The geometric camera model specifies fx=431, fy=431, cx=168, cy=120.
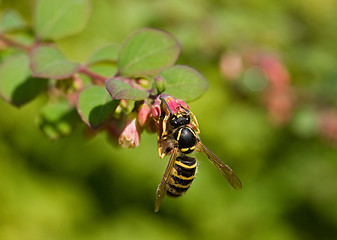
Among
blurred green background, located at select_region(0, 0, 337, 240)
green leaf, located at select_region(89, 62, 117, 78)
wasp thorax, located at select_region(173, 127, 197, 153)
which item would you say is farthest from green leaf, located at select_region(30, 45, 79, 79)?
blurred green background, located at select_region(0, 0, 337, 240)

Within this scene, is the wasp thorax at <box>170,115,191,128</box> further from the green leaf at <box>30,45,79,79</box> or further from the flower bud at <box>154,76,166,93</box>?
the green leaf at <box>30,45,79,79</box>

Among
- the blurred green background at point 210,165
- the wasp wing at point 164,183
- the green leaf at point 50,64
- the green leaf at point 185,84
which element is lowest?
the blurred green background at point 210,165

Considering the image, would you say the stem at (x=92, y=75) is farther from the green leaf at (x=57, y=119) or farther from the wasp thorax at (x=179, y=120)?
the wasp thorax at (x=179, y=120)

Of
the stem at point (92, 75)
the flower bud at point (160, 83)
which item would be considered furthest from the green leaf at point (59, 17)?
the flower bud at point (160, 83)

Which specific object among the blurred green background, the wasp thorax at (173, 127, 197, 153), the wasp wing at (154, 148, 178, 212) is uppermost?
the wasp thorax at (173, 127, 197, 153)

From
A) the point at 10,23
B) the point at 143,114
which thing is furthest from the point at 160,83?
the point at 10,23

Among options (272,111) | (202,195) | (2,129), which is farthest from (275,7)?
(2,129)
